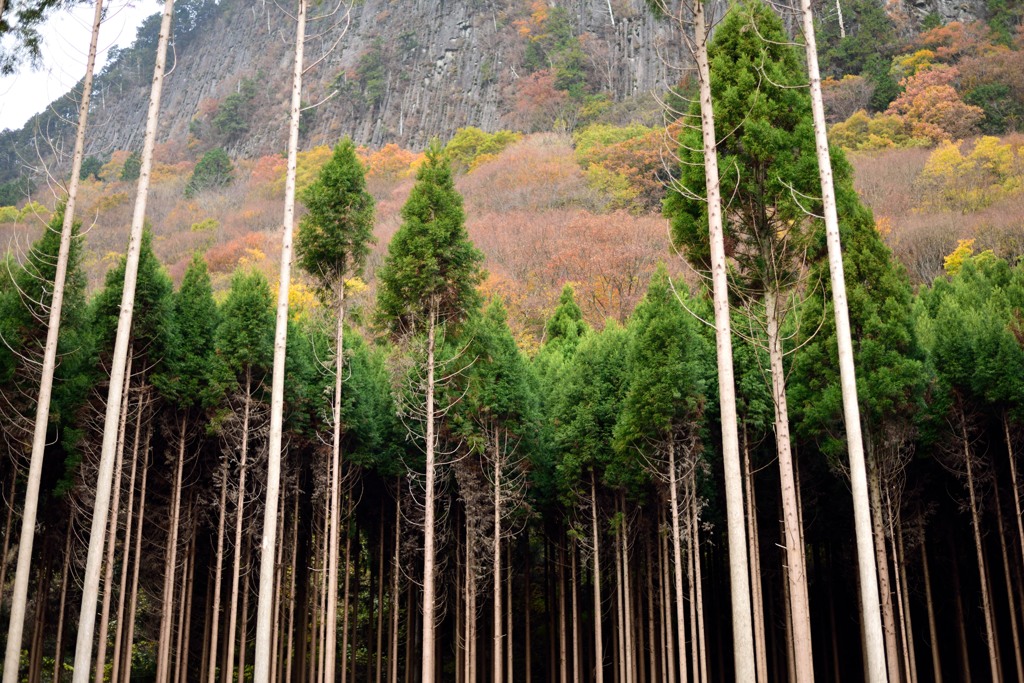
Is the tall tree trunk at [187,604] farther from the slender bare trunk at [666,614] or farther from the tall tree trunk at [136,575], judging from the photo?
the slender bare trunk at [666,614]

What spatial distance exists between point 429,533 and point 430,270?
4299mm

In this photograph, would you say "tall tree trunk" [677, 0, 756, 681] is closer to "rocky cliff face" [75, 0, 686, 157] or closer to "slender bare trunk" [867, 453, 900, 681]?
"slender bare trunk" [867, 453, 900, 681]

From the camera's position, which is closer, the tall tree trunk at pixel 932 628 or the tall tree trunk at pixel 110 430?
the tall tree trunk at pixel 110 430

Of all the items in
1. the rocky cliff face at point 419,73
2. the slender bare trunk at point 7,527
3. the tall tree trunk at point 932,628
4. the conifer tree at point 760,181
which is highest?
the rocky cliff face at point 419,73

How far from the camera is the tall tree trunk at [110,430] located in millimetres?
8617

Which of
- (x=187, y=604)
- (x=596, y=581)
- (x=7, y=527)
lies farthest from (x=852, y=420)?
(x=7, y=527)

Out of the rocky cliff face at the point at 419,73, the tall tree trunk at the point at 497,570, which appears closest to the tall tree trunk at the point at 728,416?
the tall tree trunk at the point at 497,570

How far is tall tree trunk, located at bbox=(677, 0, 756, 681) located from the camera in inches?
305

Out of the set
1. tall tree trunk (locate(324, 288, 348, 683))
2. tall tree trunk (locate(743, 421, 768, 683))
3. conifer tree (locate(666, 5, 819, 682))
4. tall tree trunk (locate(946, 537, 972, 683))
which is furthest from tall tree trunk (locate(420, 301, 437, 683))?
tall tree trunk (locate(946, 537, 972, 683))

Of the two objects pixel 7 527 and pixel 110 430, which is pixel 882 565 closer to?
pixel 110 430

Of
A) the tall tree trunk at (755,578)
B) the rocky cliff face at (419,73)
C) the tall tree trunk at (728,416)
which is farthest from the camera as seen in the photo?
the rocky cliff face at (419,73)

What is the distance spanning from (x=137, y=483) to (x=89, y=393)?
259 centimetres

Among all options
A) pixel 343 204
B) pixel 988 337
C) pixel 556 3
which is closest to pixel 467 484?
pixel 343 204

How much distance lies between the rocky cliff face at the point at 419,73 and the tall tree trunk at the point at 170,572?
49.8 metres
